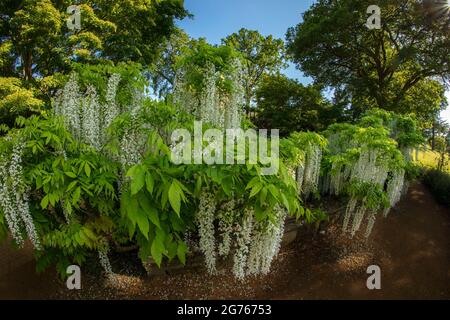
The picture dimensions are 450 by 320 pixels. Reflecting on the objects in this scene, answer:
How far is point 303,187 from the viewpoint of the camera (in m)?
8.52

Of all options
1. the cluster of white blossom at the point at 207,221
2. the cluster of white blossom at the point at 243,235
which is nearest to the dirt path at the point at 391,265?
the cluster of white blossom at the point at 243,235

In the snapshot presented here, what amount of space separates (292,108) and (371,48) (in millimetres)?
6701

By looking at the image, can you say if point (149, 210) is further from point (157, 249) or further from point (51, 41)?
point (51, 41)

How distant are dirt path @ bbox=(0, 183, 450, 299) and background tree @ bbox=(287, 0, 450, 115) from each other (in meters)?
9.70

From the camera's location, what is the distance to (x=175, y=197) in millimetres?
2893

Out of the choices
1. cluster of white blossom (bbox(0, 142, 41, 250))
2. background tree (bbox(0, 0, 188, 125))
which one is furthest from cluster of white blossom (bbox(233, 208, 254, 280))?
background tree (bbox(0, 0, 188, 125))

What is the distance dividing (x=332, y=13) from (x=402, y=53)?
3667mm

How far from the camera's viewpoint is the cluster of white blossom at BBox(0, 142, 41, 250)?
3.86m

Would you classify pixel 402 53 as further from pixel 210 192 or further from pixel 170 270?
pixel 210 192

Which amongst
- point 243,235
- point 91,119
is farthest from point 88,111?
point 243,235

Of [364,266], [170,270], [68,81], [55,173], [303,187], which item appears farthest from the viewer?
[303,187]

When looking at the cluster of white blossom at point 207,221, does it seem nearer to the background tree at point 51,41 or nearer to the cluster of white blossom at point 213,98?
the cluster of white blossom at point 213,98

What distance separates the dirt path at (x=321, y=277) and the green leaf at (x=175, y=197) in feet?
12.6

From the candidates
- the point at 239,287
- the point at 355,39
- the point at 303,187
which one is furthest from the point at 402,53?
the point at 239,287
